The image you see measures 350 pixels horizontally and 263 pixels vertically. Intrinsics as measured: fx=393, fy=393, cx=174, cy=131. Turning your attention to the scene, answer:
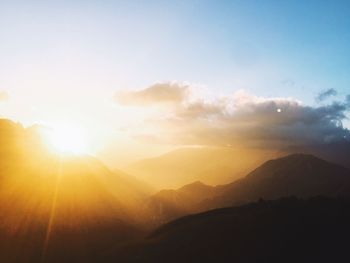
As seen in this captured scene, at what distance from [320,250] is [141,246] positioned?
174ft

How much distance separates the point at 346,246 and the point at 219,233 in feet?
113

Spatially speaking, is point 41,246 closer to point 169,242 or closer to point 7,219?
point 7,219

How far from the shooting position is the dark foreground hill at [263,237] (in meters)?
100

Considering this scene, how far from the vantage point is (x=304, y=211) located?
12250 centimetres

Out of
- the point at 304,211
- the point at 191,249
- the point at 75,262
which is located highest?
the point at 304,211

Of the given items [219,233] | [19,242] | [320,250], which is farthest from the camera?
[19,242]

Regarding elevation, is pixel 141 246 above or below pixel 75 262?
above

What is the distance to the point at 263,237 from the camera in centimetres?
10881

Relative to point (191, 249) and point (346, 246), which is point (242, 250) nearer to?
point (191, 249)

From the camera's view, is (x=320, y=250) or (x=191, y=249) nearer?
(x=320, y=250)

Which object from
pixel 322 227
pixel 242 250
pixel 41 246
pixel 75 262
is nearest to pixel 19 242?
pixel 41 246

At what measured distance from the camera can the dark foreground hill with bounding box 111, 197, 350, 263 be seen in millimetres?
100094

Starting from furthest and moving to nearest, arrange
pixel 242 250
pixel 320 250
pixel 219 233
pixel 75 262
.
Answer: pixel 75 262 < pixel 219 233 < pixel 242 250 < pixel 320 250

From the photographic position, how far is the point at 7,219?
652ft
